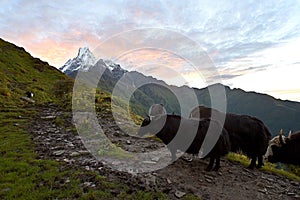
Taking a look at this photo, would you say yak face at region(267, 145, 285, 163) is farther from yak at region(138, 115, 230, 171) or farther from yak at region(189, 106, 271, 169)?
yak at region(138, 115, 230, 171)

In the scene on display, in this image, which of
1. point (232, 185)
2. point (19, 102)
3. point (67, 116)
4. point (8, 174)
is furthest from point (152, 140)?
point (19, 102)

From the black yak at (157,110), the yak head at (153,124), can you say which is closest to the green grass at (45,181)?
the yak head at (153,124)

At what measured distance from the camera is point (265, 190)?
7707mm

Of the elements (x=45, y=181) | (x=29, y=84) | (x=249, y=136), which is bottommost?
(x=45, y=181)

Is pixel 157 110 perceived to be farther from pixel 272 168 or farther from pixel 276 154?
pixel 272 168

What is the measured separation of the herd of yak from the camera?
353 inches

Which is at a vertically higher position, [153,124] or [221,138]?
[153,124]

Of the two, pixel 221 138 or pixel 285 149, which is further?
pixel 285 149

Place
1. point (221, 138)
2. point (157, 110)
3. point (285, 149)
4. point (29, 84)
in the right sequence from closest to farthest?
point (221, 138) → point (285, 149) → point (157, 110) → point (29, 84)

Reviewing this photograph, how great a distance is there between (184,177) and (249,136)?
3961 millimetres

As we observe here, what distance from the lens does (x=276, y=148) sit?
9688 millimetres

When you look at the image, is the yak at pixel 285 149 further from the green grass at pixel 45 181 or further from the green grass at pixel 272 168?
the green grass at pixel 45 181

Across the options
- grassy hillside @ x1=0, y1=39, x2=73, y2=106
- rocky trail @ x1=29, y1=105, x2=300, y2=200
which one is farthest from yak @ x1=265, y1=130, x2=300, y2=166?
grassy hillside @ x1=0, y1=39, x2=73, y2=106

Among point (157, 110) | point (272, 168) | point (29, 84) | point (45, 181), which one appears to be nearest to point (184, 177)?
point (45, 181)
